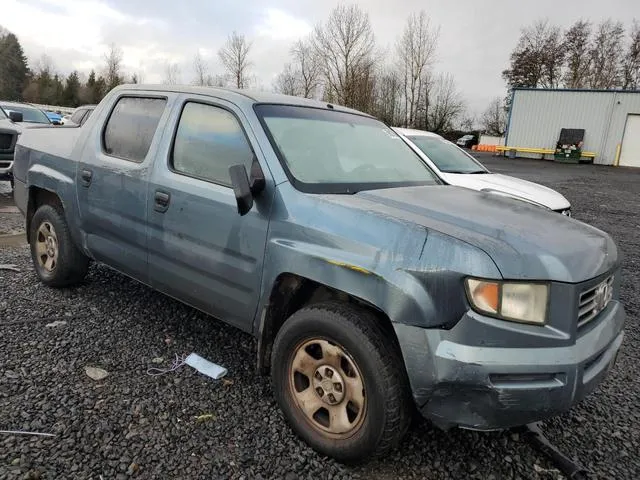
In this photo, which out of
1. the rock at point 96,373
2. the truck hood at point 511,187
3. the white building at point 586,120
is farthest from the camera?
the white building at point 586,120

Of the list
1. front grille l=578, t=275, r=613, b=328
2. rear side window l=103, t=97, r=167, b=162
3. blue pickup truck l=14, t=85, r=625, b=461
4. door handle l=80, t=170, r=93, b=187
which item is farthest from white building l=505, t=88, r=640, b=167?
door handle l=80, t=170, r=93, b=187

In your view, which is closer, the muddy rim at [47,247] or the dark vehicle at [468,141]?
the muddy rim at [47,247]

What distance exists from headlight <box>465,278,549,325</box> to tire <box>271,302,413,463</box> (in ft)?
1.50

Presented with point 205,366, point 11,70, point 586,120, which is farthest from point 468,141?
point 11,70

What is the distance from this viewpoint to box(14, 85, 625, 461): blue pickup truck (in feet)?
6.71

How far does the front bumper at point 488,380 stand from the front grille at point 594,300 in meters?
0.18

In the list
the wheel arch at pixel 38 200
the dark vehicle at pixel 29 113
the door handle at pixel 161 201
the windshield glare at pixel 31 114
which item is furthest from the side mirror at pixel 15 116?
the door handle at pixel 161 201

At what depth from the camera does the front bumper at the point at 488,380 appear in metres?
2.01

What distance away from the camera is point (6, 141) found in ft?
31.7

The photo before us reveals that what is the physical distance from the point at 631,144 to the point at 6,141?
3102 cm

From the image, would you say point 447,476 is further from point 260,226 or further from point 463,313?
point 260,226

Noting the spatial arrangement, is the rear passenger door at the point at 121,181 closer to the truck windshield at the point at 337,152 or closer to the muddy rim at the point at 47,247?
the muddy rim at the point at 47,247

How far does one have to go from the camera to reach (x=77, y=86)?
7006cm

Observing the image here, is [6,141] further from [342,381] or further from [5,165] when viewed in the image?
[342,381]
